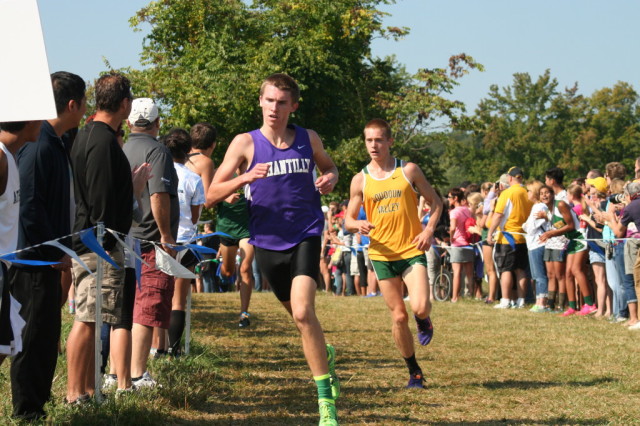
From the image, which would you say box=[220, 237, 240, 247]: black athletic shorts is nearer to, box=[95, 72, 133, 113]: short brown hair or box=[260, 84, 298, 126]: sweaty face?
box=[260, 84, 298, 126]: sweaty face

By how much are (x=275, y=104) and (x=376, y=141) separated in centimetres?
184

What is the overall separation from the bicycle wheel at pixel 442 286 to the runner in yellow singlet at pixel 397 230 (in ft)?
36.2

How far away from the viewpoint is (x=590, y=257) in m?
14.3

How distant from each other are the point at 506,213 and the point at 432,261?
2.95m

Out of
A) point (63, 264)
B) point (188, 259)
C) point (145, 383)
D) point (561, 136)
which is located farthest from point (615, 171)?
point (561, 136)

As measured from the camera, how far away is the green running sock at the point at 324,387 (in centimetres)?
596

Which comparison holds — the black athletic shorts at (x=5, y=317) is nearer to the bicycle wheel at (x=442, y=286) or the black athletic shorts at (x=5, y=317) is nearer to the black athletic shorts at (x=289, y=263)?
the black athletic shorts at (x=289, y=263)

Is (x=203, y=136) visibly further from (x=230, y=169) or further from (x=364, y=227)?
(x=230, y=169)

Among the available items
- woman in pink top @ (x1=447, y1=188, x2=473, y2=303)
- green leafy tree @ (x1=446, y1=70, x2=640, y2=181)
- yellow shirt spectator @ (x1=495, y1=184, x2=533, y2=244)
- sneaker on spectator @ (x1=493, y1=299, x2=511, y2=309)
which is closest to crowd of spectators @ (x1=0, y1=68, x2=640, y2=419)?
yellow shirt spectator @ (x1=495, y1=184, x2=533, y2=244)

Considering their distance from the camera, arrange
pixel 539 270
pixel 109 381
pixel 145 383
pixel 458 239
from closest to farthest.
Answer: pixel 145 383 → pixel 109 381 → pixel 539 270 → pixel 458 239

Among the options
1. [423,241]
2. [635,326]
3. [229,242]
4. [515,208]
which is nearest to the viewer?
[423,241]

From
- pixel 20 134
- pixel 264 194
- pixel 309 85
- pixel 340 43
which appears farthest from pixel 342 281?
pixel 20 134

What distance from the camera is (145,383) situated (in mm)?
6625

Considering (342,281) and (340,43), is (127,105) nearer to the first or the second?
(342,281)
